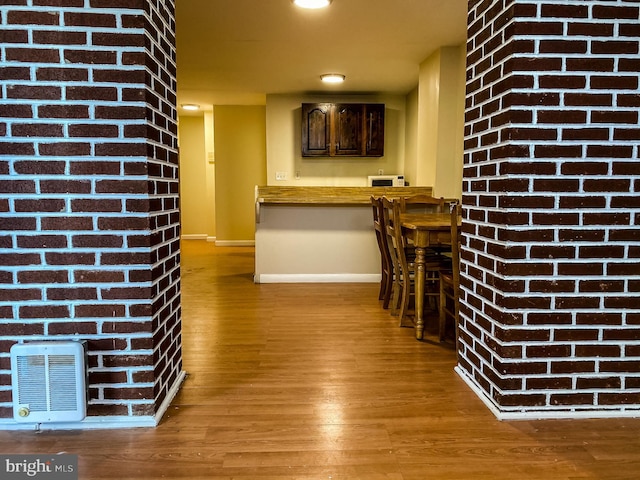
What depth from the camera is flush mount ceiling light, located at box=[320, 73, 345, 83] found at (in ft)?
17.7

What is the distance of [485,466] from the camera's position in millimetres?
1561

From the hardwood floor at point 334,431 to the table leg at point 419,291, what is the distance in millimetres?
122

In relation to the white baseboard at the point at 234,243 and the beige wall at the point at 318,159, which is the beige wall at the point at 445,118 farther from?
the white baseboard at the point at 234,243

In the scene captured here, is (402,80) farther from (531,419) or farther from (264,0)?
(531,419)

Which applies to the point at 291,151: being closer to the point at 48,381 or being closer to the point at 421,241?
the point at 421,241

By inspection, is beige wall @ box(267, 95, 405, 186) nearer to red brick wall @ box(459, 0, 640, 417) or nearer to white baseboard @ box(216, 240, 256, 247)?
white baseboard @ box(216, 240, 256, 247)

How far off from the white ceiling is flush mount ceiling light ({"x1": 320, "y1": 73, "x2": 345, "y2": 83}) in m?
0.09

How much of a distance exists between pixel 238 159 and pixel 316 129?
188cm

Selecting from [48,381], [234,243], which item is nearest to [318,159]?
[234,243]

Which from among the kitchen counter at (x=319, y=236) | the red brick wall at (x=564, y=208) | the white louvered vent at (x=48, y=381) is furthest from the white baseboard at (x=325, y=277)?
the white louvered vent at (x=48, y=381)

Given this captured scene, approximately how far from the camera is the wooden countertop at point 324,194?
15.1 feet

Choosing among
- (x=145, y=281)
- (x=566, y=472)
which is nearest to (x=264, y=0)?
(x=145, y=281)

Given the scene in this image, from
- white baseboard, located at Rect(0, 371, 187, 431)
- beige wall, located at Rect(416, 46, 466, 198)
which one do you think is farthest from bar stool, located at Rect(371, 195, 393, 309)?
white baseboard, located at Rect(0, 371, 187, 431)

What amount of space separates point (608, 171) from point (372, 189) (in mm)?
3067
